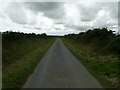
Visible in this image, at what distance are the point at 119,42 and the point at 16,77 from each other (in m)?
10.2

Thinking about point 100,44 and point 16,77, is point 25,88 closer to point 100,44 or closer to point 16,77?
point 16,77

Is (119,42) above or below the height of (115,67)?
above

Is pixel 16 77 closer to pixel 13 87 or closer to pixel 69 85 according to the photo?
pixel 13 87

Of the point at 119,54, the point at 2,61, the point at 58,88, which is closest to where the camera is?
the point at 58,88

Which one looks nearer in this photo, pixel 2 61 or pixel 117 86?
pixel 117 86

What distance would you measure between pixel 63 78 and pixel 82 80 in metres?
0.95

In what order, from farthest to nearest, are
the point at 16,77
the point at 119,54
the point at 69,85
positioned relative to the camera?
the point at 119,54, the point at 16,77, the point at 69,85

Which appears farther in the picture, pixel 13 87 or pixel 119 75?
pixel 119 75

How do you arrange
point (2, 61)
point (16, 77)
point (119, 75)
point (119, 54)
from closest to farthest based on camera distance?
point (16, 77)
point (119, 75)
point (2, 61)
point (119, 54)

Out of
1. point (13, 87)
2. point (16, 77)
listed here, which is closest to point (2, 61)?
point (16, 77)

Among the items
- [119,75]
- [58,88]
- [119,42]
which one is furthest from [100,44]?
[58,88]

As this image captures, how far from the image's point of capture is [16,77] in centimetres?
812

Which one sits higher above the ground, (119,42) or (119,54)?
(119,42)

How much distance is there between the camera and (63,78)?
793cm
